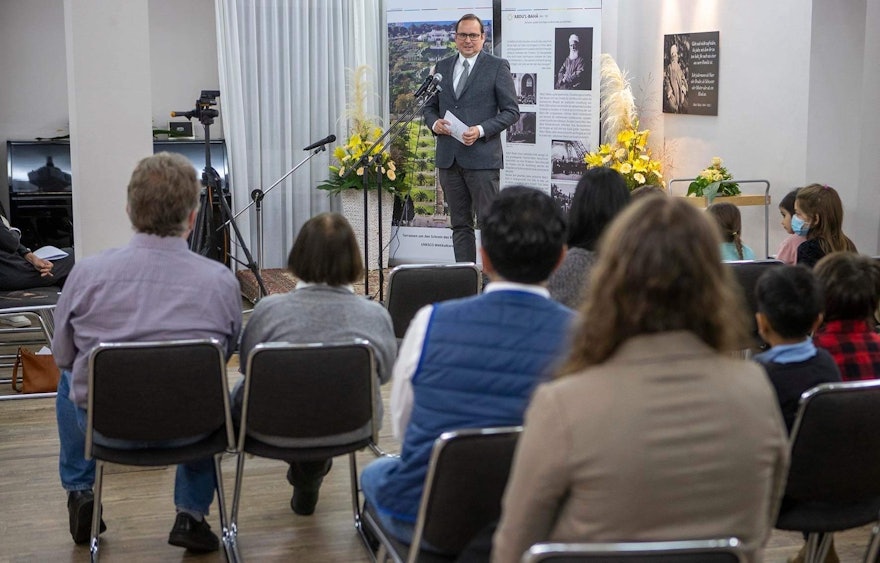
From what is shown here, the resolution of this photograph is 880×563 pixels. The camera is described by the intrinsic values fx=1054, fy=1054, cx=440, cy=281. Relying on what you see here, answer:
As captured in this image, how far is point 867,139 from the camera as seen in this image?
22.7 feet

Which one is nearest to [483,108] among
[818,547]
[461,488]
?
[818,547]

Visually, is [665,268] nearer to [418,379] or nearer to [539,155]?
[418,379]

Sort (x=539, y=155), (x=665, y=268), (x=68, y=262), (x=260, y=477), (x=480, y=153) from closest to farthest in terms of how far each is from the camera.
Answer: (x=665, y=268) < (x=260, y=477) < (x=68, y=262) < (x=480, y=153) < (x=539, y=155)

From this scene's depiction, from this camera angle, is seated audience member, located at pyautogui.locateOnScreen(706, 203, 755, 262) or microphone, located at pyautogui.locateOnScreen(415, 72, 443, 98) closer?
seated audience member, located at pyautogui.locateOnScreen(706, 203, 755, 262)

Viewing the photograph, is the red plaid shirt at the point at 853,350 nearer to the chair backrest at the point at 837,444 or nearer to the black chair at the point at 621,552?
the chair backrest at the point at 837,444

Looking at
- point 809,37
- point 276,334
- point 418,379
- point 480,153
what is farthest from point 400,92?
point 418,379

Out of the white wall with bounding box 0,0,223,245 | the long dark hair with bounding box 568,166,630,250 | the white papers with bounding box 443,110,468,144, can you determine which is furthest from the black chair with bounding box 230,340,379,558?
the white wall with bounding box 0,0,223,245

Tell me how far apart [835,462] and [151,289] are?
6.47ft

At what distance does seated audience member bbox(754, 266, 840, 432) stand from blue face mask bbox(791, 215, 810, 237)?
2152 millimetres

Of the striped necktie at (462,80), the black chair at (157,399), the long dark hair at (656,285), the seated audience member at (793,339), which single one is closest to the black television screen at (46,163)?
the striped necktie at (462,80)

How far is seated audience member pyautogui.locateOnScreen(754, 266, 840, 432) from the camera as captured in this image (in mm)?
2766

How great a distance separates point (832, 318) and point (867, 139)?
170 inches

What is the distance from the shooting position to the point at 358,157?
8258mm

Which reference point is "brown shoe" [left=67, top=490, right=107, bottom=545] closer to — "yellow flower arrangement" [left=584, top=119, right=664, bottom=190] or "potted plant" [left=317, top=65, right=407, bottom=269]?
"potted plant" [left=317, top=65, right=407, bottom=269]
